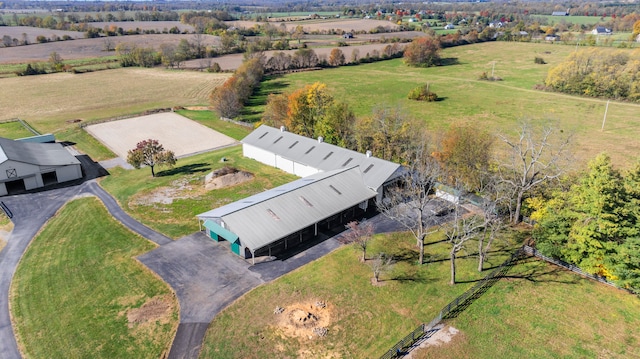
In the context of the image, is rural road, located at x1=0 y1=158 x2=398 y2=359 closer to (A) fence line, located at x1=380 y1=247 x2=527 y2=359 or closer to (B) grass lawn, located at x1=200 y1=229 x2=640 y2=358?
(B) grass lawn, located at x1=200 y1=229 x2=640 y2=358

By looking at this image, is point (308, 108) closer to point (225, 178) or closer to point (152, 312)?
point (225, 178)

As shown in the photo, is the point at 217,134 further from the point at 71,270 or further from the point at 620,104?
the point at 620,104

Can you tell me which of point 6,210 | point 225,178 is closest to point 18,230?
point 6,210

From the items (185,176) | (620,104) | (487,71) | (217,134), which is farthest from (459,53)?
(185,176)

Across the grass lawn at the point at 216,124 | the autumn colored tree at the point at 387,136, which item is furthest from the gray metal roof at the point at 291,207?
the grass lawn at the point at 216,124

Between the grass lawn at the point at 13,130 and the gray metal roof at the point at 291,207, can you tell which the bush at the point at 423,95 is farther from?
the grass lawn at the point at 13,130

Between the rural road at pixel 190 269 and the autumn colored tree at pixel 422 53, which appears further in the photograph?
the autumn colored tree at pixel 422 53

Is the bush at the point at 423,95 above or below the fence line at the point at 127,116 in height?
above
